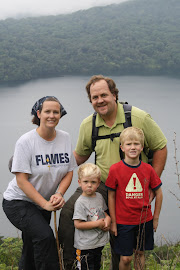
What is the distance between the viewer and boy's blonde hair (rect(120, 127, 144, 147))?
1.98 m

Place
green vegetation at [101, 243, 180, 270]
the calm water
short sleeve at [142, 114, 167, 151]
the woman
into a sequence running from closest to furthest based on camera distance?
green vegetation at [101, 243, 180, 270] < the woman < short sleeve at [142, 114, 167, 151] < the calm water

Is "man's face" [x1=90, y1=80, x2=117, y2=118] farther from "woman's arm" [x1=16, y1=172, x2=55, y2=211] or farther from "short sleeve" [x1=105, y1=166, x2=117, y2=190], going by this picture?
"woman's arm" [x1=16, y1=172, x2=55, y2=211]

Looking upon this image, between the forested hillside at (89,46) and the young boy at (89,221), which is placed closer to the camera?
the young boy at (89,221)

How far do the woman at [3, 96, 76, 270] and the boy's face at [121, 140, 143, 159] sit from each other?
0.38 metres

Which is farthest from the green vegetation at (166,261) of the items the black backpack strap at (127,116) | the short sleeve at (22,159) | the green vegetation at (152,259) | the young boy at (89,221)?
the black backpack strap at (127,116)

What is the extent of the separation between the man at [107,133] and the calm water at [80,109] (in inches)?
509

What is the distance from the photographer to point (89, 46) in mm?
Answer: 54219

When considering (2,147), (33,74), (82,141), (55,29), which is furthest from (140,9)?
(82,141)

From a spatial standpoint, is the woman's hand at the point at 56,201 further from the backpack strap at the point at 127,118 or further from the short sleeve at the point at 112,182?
the backpack strap at the point at 127,118

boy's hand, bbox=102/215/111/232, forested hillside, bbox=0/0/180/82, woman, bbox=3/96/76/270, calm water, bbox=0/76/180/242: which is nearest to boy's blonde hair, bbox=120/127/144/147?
woman, bbox=3/96/76/270

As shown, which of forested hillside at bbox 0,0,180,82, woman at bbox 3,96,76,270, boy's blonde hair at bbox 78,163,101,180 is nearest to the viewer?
woman at bbox 3,96,76,270

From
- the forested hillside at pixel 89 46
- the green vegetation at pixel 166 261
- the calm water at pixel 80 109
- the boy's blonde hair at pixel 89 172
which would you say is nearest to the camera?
the green vegetation at pixel 166 261

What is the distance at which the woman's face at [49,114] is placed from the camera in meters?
2.00

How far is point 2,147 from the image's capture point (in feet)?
79.7
